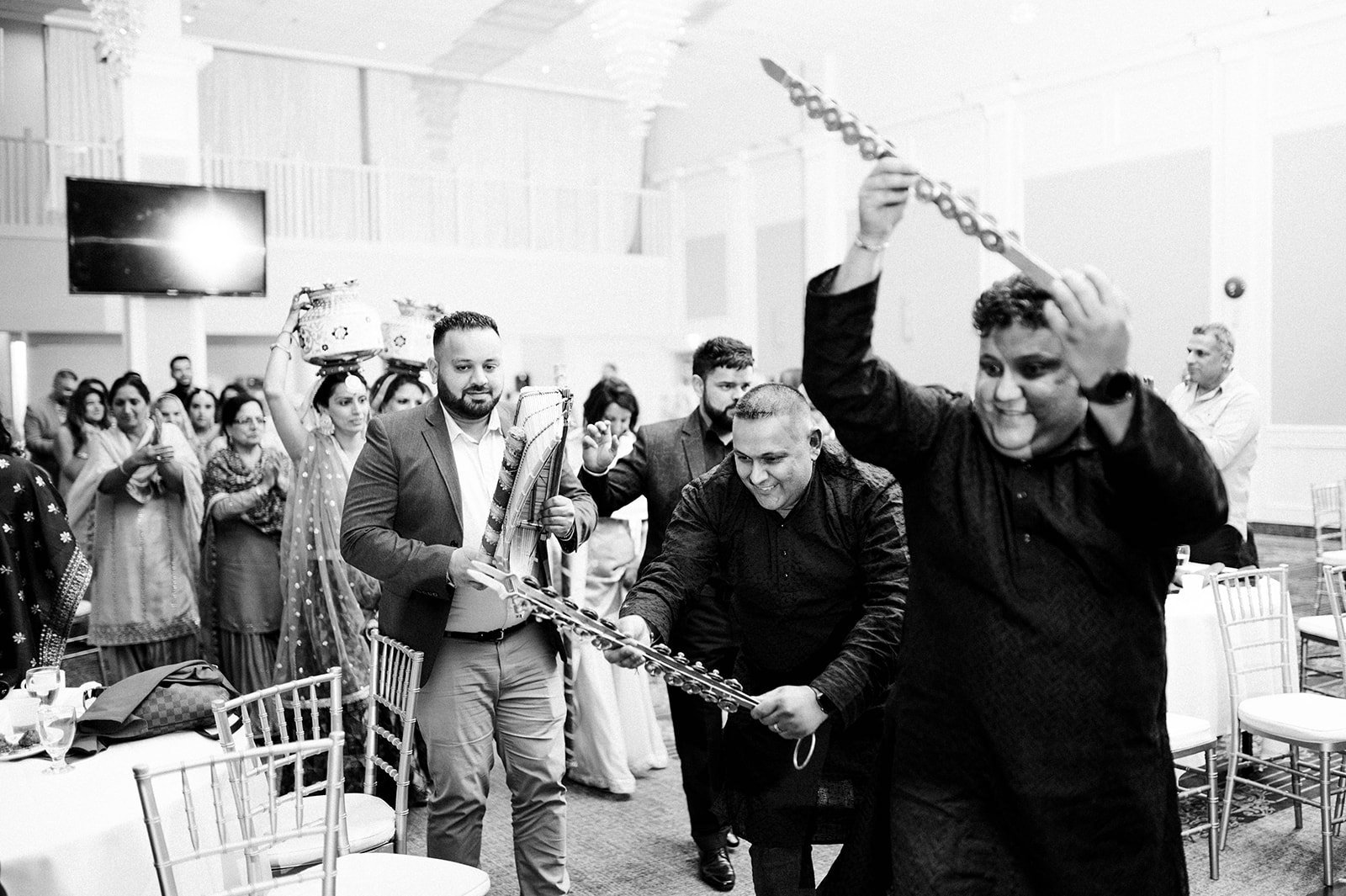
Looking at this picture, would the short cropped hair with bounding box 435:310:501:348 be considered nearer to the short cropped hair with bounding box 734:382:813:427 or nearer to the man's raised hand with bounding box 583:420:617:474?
the man's raised hand with bounding box 583:420:617:474

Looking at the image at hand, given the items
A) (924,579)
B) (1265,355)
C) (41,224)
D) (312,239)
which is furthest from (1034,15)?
(924,579)

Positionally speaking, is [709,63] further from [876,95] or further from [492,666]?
[492,666]

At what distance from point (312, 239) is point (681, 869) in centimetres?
1145

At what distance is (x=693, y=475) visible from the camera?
352 cm

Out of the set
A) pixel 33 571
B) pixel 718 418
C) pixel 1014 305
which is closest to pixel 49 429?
pixel 33 571

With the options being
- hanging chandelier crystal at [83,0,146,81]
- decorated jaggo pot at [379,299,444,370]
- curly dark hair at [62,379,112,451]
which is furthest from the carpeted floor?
hanging chandelier crystal at [83,0,146,81]

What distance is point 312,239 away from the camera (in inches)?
530

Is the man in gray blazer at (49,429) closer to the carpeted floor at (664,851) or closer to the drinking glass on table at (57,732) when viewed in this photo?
the carpeted floor at (664,851)

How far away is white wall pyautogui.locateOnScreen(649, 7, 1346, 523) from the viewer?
32.2 ft

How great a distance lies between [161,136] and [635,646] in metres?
9.15

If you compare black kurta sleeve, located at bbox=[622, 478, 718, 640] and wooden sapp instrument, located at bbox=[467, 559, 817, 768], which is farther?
black kurta sleeve, located at bbox=[622, 478, 718, 640]

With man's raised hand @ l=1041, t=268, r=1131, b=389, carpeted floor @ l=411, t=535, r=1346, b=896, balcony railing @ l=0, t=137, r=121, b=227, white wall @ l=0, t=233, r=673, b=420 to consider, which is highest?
balcony railing @ l=0, t=137, r=121, b=227

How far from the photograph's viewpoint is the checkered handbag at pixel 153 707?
99.9 inches

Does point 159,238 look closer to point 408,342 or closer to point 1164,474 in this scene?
point 408,342
